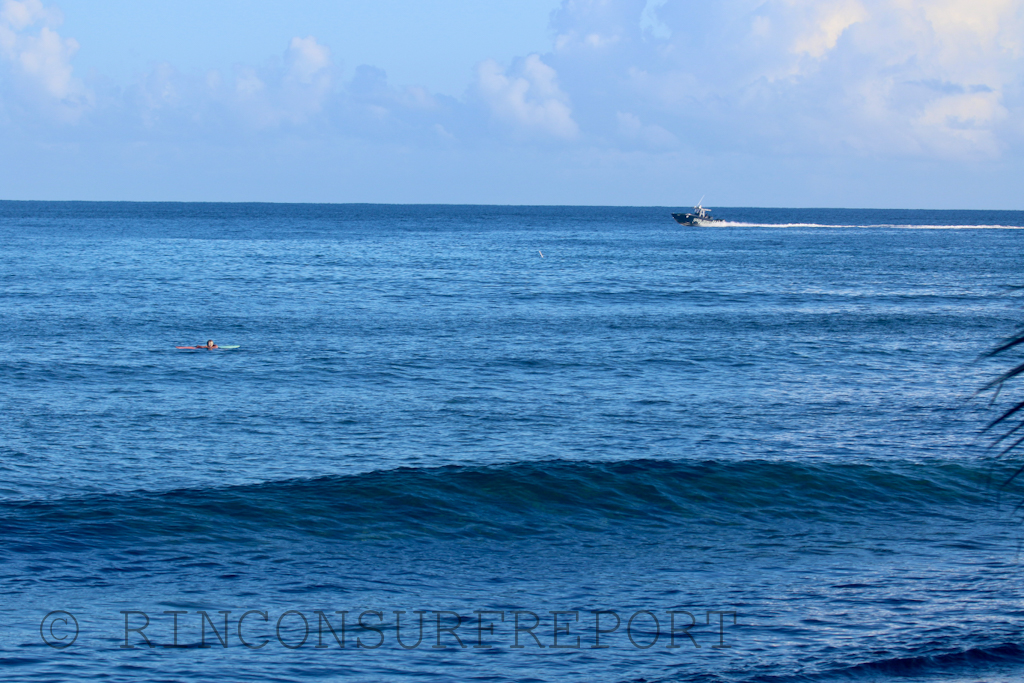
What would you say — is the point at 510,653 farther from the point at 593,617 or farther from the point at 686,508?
the point at 686,508

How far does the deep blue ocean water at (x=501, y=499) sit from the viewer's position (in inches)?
687

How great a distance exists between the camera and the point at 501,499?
89.7ft

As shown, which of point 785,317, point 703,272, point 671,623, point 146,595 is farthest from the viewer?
point 703,272

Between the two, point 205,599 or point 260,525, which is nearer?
point 205,599

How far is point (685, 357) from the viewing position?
49438 millimetres


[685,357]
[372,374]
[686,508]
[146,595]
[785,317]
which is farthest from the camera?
[785,317]

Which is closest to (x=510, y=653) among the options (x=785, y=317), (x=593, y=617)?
(x=593, y=617)

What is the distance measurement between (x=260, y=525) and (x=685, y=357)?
96.2 feet

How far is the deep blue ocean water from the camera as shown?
1745cm

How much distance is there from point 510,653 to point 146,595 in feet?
26.1

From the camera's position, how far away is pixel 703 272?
10094 cm

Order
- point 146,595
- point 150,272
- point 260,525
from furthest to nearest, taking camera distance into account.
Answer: point 150,272
point 260,525
point 146,595

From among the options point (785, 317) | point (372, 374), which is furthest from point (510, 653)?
point (785, 317)

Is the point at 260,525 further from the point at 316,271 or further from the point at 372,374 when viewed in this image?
the point at 316,271
